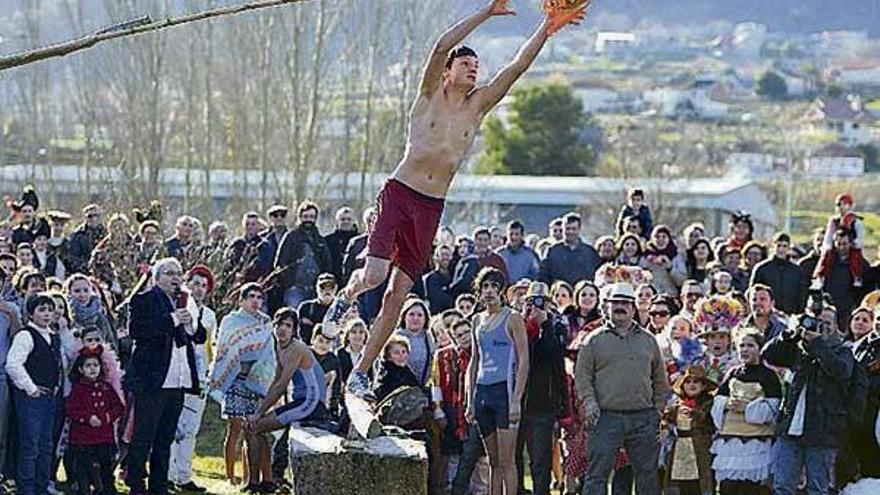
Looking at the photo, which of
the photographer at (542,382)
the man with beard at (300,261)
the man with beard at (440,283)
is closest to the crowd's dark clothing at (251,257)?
the man with beard at (300,261)

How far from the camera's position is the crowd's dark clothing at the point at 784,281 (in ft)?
49.9

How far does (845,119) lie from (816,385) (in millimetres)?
91729

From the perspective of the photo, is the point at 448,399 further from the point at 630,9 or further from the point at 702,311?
the point at 630,9

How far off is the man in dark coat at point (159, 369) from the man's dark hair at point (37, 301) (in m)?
0.63

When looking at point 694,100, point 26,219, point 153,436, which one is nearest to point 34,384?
point 153,436

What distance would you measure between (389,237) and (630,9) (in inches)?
5393

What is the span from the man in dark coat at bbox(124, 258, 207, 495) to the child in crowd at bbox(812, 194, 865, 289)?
5.54 metres

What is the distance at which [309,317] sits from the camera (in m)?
13.8

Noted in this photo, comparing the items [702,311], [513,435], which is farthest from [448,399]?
[702,311]

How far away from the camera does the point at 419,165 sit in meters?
8.34

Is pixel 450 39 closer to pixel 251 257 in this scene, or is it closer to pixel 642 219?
pixel 251 257

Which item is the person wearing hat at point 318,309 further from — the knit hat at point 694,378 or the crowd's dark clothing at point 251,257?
the knit hat at point 694,378

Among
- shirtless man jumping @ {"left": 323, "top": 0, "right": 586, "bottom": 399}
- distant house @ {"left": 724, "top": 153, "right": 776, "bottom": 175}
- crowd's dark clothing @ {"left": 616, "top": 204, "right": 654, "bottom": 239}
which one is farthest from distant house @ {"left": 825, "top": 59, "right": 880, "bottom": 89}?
shirtless man jumping @ {"left": 323, "top": 0, "right": 586, "bottom": 399}

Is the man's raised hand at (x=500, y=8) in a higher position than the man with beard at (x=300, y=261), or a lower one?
higher
